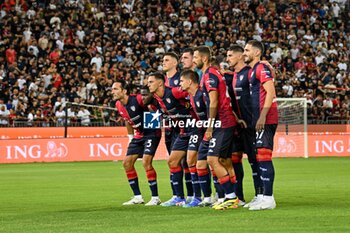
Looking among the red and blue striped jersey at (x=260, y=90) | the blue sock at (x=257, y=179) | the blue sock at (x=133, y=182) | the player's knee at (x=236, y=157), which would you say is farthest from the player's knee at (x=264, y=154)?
the blue sock at (x=133, y=182)

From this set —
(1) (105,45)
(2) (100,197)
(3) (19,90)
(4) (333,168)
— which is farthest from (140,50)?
(2) (100,197)

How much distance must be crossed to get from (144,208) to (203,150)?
1.51 m

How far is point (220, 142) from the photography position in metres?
14.7

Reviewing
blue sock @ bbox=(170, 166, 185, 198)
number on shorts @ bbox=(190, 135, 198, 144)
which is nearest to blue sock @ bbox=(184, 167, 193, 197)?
blue sock @ bbox=(170, 166, 185, 198)

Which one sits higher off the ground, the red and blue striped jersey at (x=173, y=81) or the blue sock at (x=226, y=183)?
the red and blue striped jersey at (x=173, y=81)

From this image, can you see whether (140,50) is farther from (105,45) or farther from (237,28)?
(237,28)

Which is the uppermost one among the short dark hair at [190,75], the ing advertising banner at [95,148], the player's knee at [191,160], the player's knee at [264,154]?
the short dark hair at [190,75]

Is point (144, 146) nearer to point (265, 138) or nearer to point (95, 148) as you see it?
point (265, 138)

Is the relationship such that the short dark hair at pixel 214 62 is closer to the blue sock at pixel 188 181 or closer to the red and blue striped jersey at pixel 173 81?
the red and blue striped jersey at pixel 173 81

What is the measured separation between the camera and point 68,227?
40.5 ft

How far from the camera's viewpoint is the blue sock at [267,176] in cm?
1420

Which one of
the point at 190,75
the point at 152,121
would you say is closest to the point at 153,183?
the point at 152,121

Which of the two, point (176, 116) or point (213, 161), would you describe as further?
point (176, 116)

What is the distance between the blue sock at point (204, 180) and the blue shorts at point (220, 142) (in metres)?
0.63
